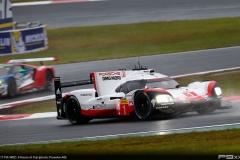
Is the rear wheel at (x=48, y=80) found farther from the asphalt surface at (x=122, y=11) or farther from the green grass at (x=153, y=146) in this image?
the asphalt surface at (x=122, y=11)

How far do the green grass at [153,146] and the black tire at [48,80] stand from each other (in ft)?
36.3

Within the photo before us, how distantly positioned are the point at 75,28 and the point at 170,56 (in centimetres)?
1018

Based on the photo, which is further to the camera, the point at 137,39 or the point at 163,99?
the point at 137,39

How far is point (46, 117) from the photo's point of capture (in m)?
15.4

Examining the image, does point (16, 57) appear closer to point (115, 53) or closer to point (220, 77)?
point (115, 53)

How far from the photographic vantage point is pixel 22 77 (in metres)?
20.6

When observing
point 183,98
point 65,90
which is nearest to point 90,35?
point 65,90

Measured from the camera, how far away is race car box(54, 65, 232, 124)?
12.1 m

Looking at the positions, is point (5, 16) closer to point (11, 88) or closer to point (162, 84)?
point (11, 88)

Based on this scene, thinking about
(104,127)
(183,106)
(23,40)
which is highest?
(23,40)

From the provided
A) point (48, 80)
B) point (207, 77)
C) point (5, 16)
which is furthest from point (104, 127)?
point (5, 16)

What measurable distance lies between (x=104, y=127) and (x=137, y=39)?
713 inches

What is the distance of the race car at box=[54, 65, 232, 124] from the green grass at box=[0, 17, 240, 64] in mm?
12819

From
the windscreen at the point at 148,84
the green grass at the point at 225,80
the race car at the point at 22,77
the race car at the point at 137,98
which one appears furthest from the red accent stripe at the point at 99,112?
the race car at the point at 22,77
